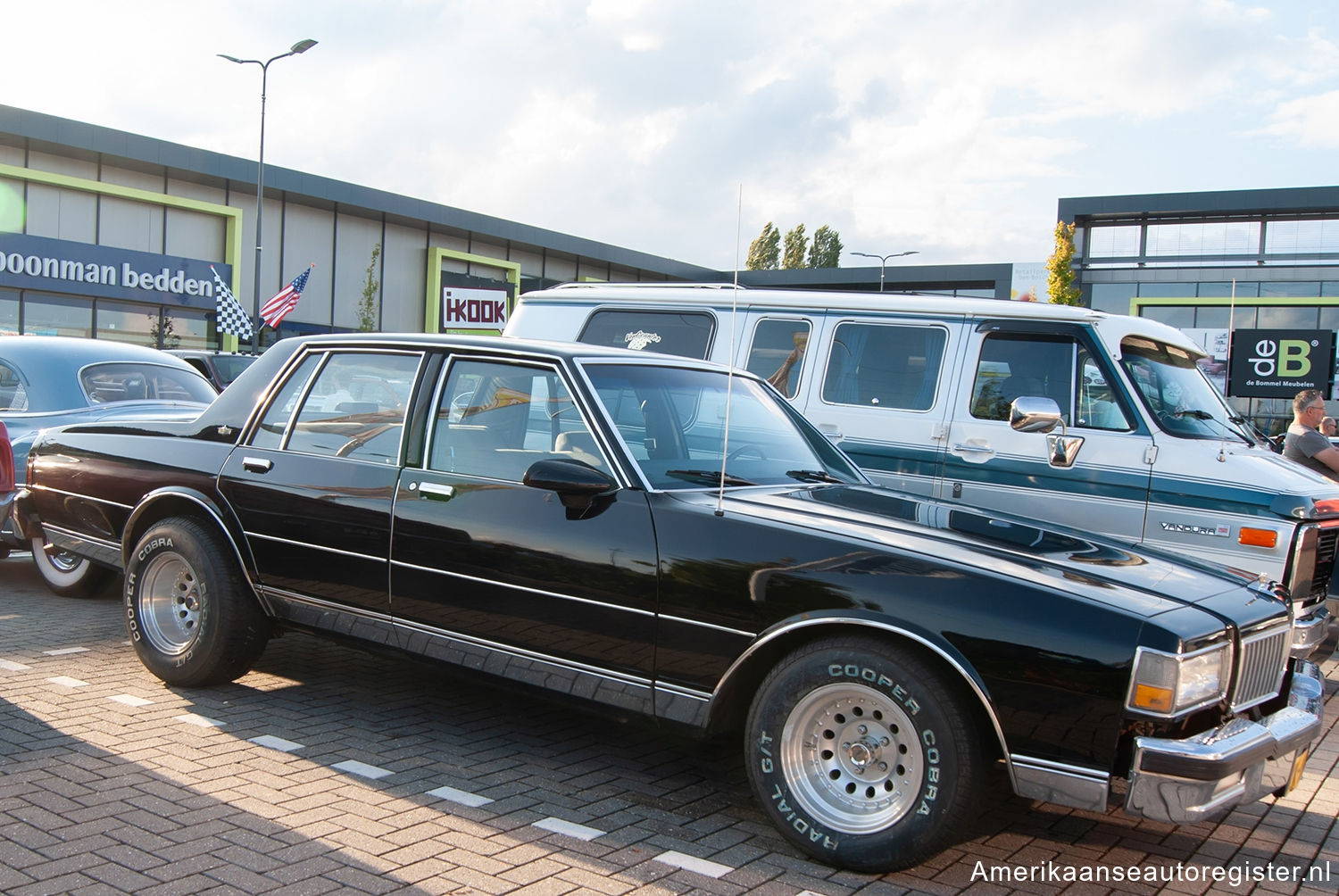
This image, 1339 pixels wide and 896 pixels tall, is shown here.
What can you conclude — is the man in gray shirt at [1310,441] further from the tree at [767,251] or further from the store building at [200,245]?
the tree at [767,251]

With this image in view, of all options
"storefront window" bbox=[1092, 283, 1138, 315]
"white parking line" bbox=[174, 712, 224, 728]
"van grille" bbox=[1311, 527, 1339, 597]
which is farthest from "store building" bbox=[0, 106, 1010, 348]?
"van grille" bbox=[1311, 527, 1339, 597]

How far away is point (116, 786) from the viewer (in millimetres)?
3916

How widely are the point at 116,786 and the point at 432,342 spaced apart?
83.1 inches

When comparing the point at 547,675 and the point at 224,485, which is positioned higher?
the point at 224,485

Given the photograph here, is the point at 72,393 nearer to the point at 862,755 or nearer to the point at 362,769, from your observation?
the point at 362,769

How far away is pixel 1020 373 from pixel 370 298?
32.0m

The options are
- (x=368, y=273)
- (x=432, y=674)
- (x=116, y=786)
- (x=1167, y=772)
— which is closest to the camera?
(x=1167, y=772)

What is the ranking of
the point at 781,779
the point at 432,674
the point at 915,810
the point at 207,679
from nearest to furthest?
the point at 915,810 < the point at 781,779 < the point at 207,679 < the point at 432,674

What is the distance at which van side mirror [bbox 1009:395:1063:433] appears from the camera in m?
5.84

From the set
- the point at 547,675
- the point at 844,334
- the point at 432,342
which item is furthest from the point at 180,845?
the point at 844,334

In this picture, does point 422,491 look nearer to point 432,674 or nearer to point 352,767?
point 352,767

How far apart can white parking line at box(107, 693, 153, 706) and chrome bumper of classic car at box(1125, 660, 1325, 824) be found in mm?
4171

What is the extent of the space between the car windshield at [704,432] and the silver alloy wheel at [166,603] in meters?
2.38

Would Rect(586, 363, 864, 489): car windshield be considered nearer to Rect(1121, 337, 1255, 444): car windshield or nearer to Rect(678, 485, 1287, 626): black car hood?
Rect(678, 485, 1287, 626): black car hood
